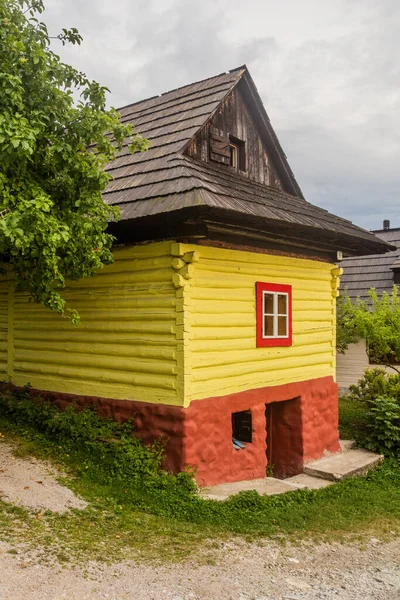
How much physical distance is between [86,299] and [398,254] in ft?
46.7

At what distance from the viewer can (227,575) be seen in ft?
16.6

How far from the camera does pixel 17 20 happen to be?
6348 millimetres

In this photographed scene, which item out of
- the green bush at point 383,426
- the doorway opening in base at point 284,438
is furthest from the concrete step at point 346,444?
the doorway opening in base at point 284,438

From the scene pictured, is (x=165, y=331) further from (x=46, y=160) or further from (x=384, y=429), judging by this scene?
(x=384, y=429)

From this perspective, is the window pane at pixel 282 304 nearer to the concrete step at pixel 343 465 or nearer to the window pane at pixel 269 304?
the window pane at pixel 269 304

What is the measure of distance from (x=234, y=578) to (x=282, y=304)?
5029mm

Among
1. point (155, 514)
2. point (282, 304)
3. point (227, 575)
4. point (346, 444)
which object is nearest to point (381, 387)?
point (346, 444)

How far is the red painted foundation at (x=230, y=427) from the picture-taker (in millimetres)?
7266

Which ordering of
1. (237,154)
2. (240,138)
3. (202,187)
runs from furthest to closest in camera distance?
1. (237,154)
2. (240,138)
3. (202,187)

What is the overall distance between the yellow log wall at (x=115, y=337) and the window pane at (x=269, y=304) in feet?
6.88

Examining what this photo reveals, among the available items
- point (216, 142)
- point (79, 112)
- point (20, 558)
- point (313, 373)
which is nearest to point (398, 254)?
point (313, 373)

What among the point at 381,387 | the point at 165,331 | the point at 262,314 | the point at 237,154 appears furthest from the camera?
the point at 381,387

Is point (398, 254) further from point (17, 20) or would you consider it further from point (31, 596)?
point (31, 596)

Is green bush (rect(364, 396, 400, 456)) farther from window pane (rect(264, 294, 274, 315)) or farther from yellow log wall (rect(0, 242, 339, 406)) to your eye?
window pane (rect(264, 294, 274, 315))
